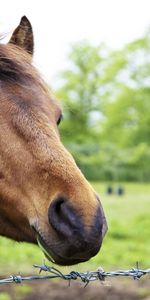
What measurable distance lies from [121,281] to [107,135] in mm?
34275

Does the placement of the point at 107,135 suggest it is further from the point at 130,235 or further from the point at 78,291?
the point at 78,291

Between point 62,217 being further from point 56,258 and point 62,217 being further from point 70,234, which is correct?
point 56,258

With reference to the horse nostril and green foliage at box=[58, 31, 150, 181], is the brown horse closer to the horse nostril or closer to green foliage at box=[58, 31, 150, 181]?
the horse nostril

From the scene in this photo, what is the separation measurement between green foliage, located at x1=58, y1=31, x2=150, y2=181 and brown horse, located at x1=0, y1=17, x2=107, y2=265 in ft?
110

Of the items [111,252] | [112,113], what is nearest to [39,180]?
[111,252]

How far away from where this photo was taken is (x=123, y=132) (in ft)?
134

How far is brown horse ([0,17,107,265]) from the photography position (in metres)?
2.18

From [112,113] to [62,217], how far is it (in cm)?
3601

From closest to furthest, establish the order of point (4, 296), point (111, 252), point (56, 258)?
point (56, 258)
point (4, 296)
point (111, 252)

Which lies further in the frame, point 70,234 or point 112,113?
point 112,113

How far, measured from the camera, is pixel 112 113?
38.0 metres

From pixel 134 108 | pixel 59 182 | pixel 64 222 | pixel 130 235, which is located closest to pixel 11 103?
pixel 59 182

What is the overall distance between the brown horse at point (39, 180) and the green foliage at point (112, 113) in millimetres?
33594

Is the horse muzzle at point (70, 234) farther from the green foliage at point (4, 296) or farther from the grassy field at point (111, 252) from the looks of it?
the green foliage at point (4, 296)
